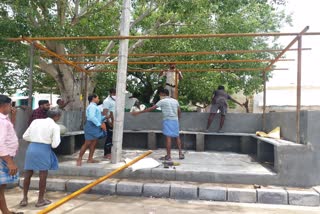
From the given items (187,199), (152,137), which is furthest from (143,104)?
(187,199)

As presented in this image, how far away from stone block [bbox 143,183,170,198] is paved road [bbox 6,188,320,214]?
14 cm

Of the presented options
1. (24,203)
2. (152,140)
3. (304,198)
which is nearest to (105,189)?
(24,203)

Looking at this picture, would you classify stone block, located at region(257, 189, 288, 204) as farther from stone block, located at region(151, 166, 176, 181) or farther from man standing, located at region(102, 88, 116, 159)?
man standing, located at region(102, 88, 116, 159)

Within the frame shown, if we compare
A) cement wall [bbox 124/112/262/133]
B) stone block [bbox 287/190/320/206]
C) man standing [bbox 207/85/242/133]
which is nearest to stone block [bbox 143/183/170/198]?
stone block [bbox 287/190/320/206]

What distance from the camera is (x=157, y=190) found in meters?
5.23

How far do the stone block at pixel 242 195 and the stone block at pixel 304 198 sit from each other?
1.89 ft

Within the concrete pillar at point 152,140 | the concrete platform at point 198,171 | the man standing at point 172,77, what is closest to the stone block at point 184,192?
the concrete platform at point 198,171

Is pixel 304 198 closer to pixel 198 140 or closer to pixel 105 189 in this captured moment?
pixel 105 189

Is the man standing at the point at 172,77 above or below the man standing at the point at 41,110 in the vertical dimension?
above

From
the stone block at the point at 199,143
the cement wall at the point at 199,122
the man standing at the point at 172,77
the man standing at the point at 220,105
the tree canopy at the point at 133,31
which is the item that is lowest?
the stone block at the point at 199,143

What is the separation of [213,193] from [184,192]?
48 cm

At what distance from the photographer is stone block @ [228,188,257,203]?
4.97 m

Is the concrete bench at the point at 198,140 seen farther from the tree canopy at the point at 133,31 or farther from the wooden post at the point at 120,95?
the tree canopy at the point at 133,31

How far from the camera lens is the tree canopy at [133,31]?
852cm
